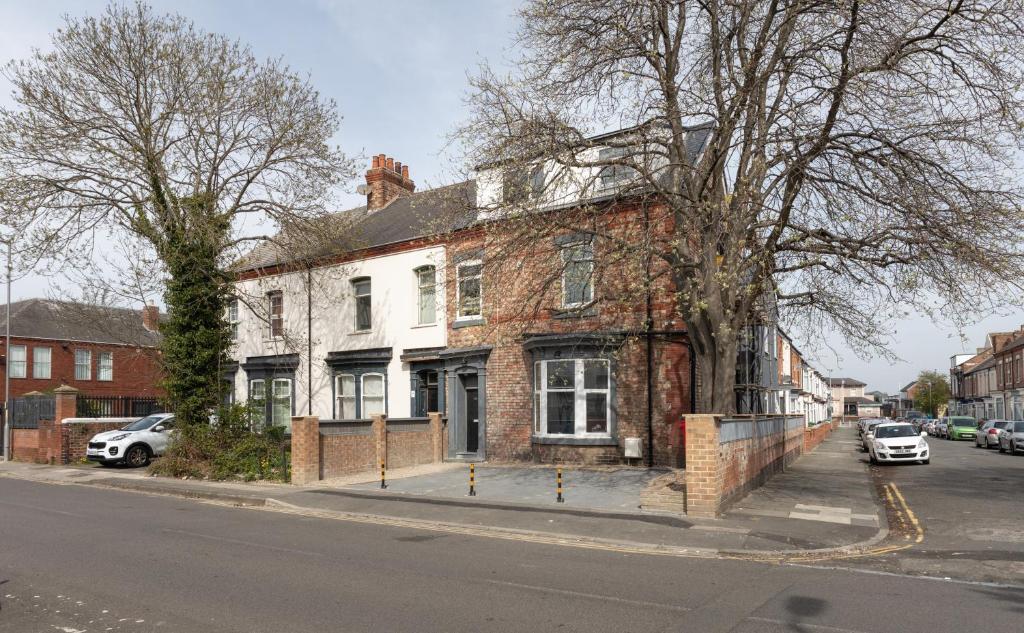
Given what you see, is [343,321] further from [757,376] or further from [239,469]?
[757,376]

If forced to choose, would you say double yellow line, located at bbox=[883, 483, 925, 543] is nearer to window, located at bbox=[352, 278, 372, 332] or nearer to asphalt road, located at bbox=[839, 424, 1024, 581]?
asphalt road, located at bbox=[839, 424, 1024, 581]

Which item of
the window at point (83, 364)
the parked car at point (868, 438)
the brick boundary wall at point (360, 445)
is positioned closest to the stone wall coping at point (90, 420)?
the brick boundary wall at point (360, 445)

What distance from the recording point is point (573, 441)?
20.4 metres

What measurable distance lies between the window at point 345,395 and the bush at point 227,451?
5.02m

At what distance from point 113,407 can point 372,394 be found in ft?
34.9

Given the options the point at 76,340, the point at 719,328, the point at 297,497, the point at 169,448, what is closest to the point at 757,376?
the point at 719,328

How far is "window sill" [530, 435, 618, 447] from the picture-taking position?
1989cm

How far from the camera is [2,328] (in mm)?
40969

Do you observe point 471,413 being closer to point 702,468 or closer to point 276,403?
point 276,403

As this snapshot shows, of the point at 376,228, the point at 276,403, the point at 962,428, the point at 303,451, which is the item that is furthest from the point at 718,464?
the point at 962,428

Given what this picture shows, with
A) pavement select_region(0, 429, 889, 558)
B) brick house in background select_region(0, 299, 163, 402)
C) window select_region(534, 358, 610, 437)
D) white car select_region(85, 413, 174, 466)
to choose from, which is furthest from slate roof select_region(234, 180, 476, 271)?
brick house in background select_region(0, 299, 163, 402)

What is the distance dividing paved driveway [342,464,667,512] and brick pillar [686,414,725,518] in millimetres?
1323

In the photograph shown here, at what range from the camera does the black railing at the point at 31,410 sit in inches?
1052

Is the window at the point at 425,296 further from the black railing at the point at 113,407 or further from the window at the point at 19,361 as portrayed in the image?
the window at the point at 19,361
